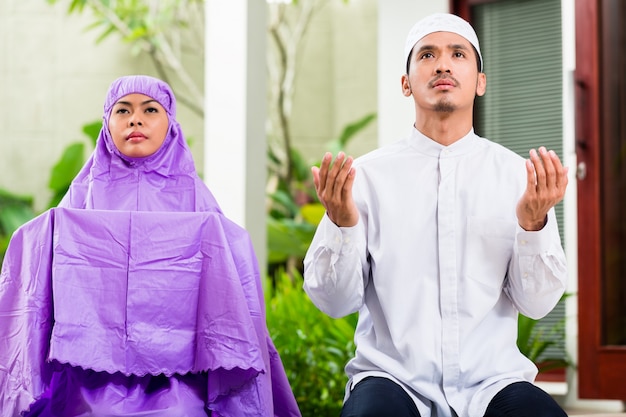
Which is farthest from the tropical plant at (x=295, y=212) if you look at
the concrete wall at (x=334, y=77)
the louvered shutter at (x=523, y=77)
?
the louvered shutter at (x=523, y=77)

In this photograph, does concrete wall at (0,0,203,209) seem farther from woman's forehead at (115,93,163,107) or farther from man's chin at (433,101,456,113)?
man's chin at (433,101,456,113)

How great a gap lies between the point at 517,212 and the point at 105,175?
1210 mm

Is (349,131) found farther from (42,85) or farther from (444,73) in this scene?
(444,73)

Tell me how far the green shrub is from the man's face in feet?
6.55

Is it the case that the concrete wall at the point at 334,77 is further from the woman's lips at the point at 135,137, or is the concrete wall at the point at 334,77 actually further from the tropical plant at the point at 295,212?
the woman's lips at the point at 135,137

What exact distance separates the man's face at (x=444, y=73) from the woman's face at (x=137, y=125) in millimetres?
763

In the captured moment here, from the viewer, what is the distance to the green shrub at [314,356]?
14.2ft

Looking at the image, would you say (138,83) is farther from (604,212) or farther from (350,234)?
(604,212)

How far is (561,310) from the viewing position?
18.2 ft

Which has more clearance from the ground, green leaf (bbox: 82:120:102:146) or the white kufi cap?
green leaf (bbox: 82:120:102:146)

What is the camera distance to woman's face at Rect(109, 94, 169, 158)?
111 inches

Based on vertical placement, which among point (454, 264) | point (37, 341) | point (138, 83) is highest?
point (138, 83)

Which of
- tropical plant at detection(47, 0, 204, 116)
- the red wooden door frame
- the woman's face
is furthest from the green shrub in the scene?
tropical plant at detection(47, 0, 204, 116)

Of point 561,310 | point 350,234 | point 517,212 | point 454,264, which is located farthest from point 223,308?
point 561,310
